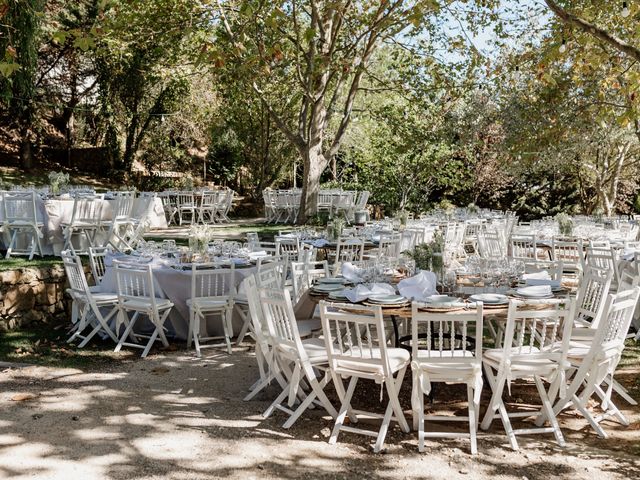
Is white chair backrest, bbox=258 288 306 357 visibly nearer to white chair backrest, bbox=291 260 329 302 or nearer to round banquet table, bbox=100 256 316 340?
white chair backrest, bbox=291 260 329 302

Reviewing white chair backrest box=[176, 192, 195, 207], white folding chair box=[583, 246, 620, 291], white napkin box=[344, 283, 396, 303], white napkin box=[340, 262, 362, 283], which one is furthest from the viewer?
white chair backrest box=[176, 192, 195, 207]

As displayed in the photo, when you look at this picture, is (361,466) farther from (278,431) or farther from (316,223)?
(316,223)

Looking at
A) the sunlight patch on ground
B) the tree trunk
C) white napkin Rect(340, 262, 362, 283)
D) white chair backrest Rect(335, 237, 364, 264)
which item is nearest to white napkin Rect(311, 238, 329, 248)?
white chair backrest Rect(335, 237, 364, 264)

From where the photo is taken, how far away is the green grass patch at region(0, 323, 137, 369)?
21.1 ft

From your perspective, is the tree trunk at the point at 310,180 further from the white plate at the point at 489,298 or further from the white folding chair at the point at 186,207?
the white plate at the point at 489,298

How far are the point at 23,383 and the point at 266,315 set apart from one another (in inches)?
87.1

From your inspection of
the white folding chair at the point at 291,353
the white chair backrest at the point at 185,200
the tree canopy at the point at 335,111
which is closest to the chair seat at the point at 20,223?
the tree canopy at the point at 335,111

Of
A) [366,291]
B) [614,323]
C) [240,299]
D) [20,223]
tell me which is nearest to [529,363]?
[614,323]

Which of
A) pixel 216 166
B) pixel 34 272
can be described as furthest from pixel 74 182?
pixel 34 272

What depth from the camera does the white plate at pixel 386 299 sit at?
471 centimetres

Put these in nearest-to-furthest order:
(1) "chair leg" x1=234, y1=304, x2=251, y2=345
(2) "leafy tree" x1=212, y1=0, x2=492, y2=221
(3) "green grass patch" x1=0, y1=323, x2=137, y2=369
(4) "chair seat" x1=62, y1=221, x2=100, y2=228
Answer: (3) "green grass patch" x1=0, y1=323, x2=137, y2=369 → (1) "chair leg" x1=234, y1=304, x2=251, y2=345 → (4) "chair seat" x1=62, y1=221, x2=100, y2=228 → (2) "leafy tree" x1=212, y1=0, x2=492, y2=221

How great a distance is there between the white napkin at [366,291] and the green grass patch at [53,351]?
107 inches

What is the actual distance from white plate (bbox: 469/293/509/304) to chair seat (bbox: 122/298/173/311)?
3332 mm

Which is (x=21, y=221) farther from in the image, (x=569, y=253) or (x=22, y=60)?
(x=569, y=253)
